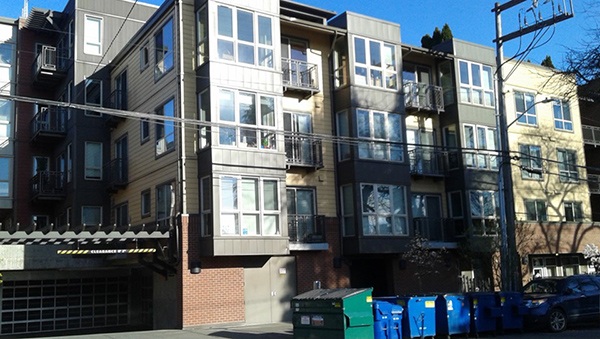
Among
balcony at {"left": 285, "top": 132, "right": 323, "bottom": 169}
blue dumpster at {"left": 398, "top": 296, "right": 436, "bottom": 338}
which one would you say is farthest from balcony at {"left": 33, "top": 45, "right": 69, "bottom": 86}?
blue dumpster at {"left": 398, "top": 296, "right": 436, "bottom": 338}

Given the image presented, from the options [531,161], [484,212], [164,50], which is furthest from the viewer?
[531,161]

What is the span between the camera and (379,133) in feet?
81.8

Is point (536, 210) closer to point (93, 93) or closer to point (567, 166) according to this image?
point (567, 166)

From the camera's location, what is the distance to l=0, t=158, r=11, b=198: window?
2941 cm

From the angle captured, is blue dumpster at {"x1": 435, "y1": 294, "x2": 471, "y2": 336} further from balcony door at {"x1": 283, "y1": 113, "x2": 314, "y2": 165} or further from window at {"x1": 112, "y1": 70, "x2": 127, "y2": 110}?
window at {"x1": 112, "y1": 70, "x2": 127, "y2": 110}

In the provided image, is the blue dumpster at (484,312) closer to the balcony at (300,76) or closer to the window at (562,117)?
the balcony at (300,76)

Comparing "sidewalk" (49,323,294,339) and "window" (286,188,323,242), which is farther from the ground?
"window" (286,188,323,242)

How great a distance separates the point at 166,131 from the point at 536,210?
752 inches

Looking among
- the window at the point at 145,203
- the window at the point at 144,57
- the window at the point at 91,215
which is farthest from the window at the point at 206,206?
the window at the point at 91,215

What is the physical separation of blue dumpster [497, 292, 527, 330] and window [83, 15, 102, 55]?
21.1m

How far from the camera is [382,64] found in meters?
25.6

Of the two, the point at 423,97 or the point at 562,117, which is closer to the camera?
the point at 423,97

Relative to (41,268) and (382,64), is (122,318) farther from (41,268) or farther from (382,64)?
(382,64)

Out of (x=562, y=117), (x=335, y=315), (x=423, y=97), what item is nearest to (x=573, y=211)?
(x=562, y=117)
